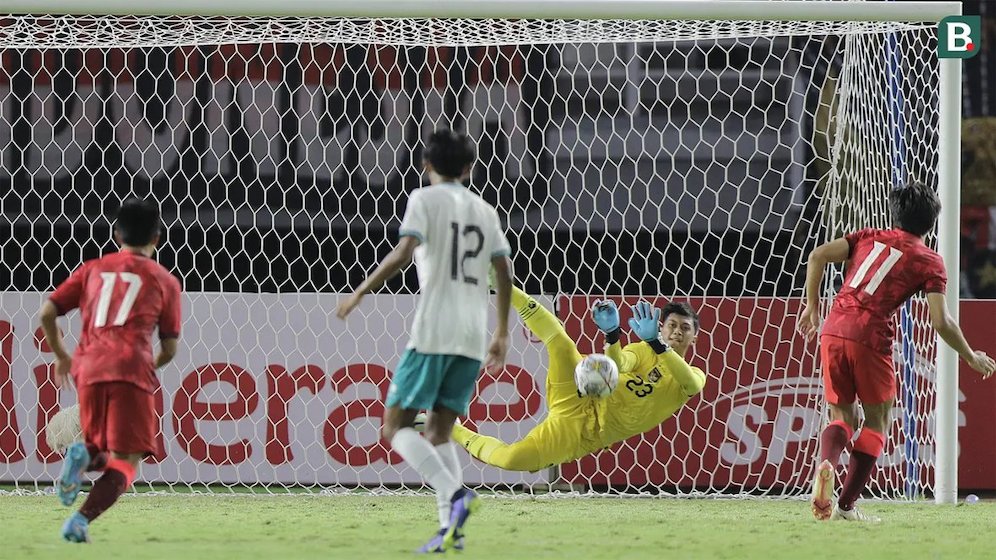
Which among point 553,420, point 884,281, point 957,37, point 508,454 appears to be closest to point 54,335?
point 508,454

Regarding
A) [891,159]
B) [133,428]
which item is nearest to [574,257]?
[891,159]

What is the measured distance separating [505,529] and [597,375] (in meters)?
1.17

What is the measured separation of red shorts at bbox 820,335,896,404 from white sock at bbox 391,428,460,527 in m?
1.97

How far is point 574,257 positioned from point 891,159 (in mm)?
2421

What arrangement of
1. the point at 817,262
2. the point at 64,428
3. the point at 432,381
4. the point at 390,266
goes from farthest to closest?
the point at 64,428, the point at 817,262, the point at 432,381, the point at 390,266

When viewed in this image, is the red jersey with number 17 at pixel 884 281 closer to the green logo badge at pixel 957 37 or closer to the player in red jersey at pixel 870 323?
the player in red jersey at pixel 870 323

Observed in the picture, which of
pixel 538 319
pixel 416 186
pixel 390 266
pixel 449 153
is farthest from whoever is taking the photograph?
pixel 416 186

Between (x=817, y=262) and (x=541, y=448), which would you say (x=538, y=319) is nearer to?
(x=541, y=448)

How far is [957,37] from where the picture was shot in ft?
22.5

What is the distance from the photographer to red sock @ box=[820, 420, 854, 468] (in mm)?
5582

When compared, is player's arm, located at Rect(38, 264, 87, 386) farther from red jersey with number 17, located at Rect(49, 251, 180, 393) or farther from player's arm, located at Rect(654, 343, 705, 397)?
player's arm, located at Rect(654, 343, 705, 397)

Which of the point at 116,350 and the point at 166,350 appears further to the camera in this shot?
the point at 166,350

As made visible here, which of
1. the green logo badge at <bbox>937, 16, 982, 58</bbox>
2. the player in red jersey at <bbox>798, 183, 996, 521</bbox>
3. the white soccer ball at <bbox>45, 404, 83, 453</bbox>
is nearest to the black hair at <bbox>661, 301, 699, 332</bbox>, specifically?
the player in red jersey at <bbox>798, 183, 996, 521</bbox>

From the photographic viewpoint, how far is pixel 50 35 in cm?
762
